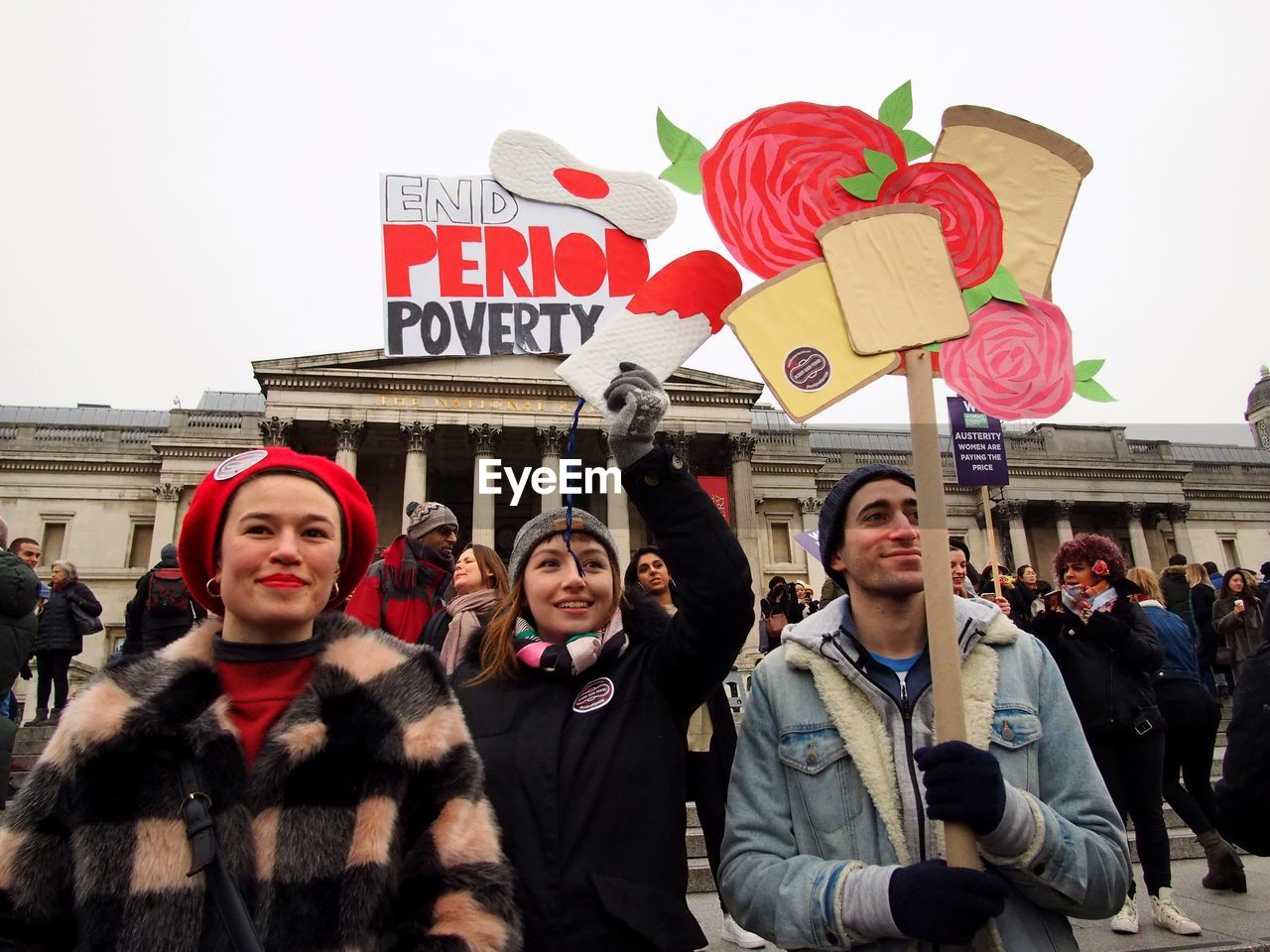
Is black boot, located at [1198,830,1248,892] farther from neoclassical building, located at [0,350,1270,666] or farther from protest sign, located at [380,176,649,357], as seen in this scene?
neoclassical building, located at [0,350,1270,666]

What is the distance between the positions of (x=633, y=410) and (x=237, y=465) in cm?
92

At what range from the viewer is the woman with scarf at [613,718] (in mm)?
1887

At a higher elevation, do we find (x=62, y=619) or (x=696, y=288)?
(x=696, y=288)

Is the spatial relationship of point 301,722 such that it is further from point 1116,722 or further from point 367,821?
point 1116,722

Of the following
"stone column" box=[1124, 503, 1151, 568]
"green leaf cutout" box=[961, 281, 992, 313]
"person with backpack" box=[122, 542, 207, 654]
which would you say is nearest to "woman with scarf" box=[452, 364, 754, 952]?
"green leaf cutout" box=[961, 281, 992, 313]

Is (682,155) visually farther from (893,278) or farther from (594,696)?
(594,696)

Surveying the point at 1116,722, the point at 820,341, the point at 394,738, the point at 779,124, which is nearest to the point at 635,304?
the point at 820,341

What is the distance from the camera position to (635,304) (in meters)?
2.17

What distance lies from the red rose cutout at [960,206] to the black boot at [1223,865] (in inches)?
171

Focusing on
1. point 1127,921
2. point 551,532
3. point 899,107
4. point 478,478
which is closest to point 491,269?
point 551,532

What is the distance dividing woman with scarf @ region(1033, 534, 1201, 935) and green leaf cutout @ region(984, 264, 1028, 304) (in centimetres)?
238

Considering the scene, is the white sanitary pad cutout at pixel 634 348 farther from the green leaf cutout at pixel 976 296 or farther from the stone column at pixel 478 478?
the stone column at pixel 478 478

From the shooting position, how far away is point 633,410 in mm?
1982

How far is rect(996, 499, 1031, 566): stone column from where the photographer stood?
121 feet
